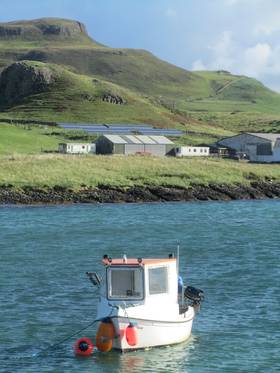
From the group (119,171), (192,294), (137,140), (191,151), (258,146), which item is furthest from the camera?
(258,146)

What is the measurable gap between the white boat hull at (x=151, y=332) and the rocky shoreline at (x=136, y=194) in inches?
2222

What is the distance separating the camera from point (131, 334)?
31359 mm

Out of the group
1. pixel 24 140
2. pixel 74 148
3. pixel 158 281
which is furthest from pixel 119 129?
pixel 158 281

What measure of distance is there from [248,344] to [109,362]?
593 centimetres

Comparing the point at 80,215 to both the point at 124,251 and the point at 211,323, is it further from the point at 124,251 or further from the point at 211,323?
the point at 211,323

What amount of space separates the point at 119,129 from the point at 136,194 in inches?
2462

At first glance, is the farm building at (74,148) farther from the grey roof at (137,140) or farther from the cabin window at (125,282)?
the cabin window at (125,282)

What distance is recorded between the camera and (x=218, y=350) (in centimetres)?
3297

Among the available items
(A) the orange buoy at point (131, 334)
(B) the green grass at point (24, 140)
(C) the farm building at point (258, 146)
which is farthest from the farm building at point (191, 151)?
(A) the orange buoy at point (131, 334)

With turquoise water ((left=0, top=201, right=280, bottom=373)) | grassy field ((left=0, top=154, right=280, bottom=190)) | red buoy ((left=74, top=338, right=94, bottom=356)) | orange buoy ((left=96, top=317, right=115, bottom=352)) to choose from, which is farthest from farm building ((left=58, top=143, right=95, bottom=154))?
orange buoy ((left=96, top=317, right=115, bottom=352))

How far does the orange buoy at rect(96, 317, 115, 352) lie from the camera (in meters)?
31.3

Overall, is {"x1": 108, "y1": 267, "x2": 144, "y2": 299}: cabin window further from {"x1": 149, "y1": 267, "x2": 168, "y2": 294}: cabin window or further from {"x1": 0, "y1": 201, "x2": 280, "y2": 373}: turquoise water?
{"x1": 0, "y1": 201, "x2": 280, "y2": 373}: turquoise water

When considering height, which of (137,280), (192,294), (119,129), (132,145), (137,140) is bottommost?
(192,294)

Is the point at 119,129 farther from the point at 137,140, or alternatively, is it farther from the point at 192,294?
the point at 192,294
